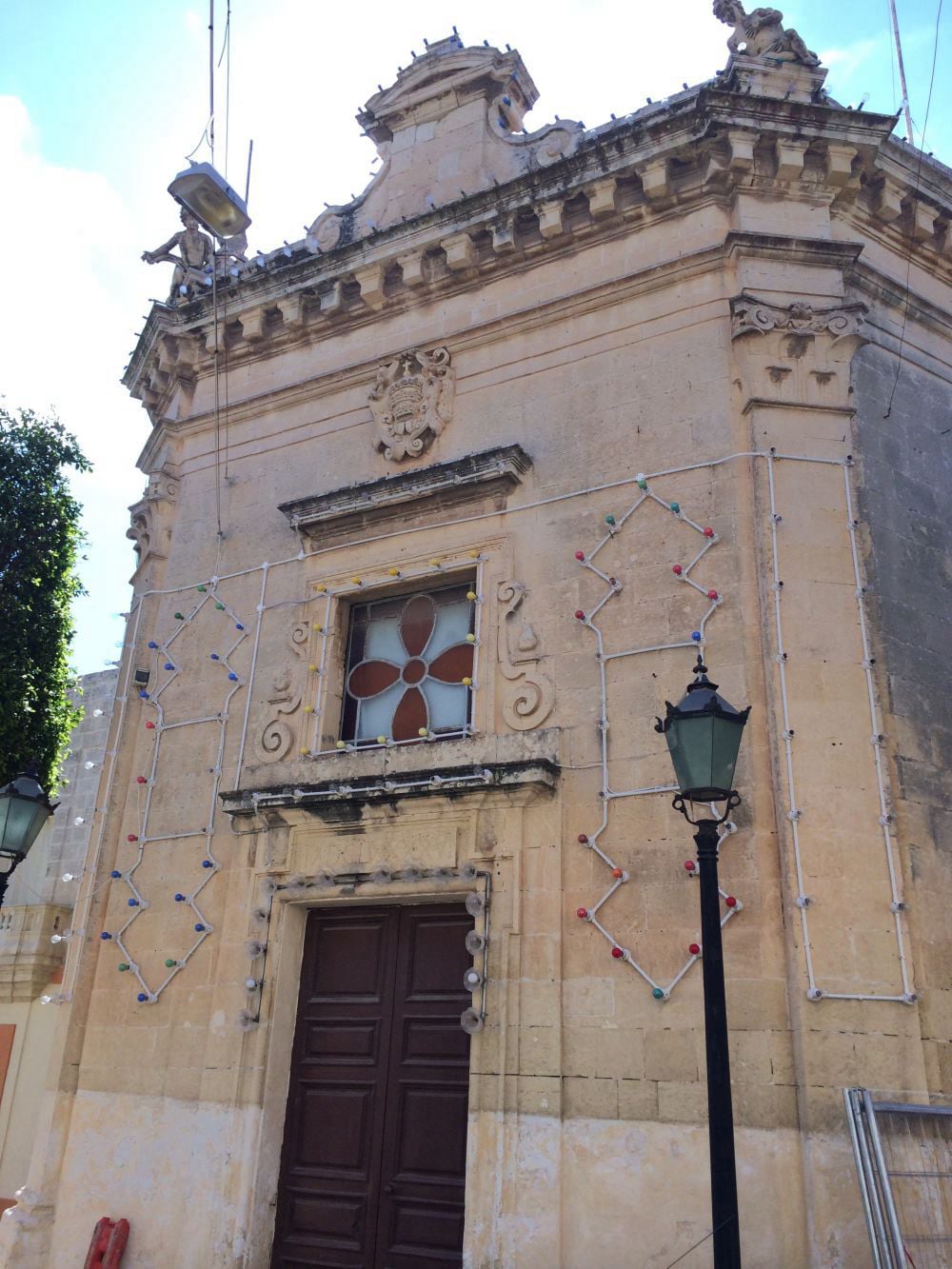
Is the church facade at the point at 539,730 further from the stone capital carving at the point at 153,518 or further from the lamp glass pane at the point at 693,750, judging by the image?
the lamp glass pane at the point at 693,750

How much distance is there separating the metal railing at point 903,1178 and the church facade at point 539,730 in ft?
0.50

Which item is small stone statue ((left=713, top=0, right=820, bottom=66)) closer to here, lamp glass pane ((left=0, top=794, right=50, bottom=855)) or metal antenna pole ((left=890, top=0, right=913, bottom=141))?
metal antenna pole ((left=890, top=0, right=913, bottom=141))

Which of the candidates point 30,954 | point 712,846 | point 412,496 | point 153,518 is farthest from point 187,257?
point 712,846

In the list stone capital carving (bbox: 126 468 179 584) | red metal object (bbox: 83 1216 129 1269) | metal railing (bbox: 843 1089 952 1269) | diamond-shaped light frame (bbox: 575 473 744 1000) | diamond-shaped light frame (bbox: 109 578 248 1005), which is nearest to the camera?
metal railing (bbox: 843 1089 952 1269)

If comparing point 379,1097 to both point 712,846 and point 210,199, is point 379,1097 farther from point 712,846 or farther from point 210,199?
point 210,199

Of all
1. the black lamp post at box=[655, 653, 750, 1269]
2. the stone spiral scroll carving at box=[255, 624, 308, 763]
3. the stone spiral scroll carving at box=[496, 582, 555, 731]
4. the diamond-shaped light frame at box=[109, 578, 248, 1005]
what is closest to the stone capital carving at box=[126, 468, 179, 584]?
the diamond-shaped light frame at box=[109, 578, 248, 1005]

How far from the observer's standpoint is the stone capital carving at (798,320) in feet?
25.8

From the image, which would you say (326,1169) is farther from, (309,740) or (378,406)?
(378,406)

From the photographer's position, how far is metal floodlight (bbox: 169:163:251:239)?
1000cm

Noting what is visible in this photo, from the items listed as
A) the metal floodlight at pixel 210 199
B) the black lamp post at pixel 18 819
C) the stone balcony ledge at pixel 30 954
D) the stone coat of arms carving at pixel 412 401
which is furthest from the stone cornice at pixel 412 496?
the stone balcony ledge at pixel 30 954

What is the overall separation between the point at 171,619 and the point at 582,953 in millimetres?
5228

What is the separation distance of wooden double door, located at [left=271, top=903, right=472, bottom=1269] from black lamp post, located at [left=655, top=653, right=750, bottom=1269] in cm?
265

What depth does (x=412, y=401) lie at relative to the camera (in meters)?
9.51

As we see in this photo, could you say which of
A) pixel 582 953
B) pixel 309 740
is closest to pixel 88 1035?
pixel 309 740
